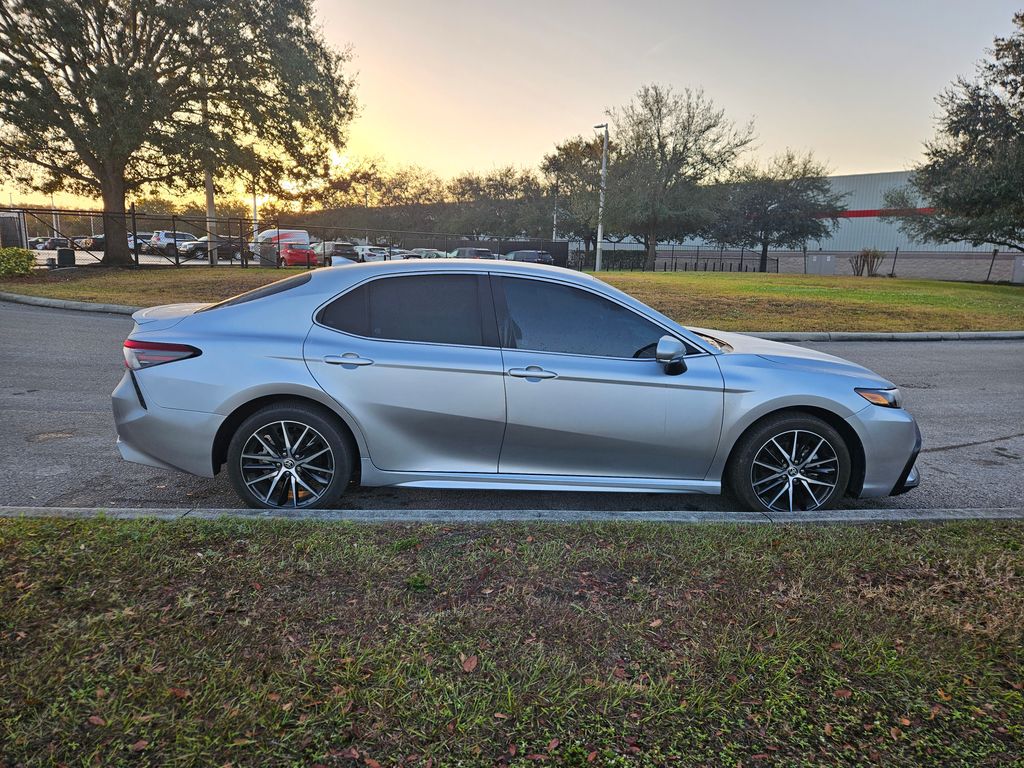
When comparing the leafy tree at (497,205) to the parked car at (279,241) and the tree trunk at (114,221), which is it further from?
the tree trunk at (114,221)

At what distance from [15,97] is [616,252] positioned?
44.2m

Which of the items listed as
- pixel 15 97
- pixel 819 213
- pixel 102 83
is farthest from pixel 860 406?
pixel 819 213

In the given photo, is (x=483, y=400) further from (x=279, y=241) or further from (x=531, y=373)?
(x=279, y=241)

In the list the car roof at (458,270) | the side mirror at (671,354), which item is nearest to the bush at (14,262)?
the car roof at (458,270)

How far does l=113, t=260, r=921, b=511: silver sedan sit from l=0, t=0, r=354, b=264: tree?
2160 cm

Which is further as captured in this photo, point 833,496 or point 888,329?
point 888,329

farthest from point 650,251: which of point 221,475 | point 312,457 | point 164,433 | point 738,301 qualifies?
point 164,433

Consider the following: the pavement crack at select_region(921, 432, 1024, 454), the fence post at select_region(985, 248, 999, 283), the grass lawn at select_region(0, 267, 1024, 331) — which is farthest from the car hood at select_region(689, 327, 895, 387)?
the fence post at select_region(985, 248, 999, 283)

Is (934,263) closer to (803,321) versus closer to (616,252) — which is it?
(616,252)

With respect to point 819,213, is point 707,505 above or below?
below

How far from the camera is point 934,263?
161ft

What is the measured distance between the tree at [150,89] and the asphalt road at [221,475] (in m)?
14.2

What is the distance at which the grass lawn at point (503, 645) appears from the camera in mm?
2160

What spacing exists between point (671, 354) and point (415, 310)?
1641 mm
